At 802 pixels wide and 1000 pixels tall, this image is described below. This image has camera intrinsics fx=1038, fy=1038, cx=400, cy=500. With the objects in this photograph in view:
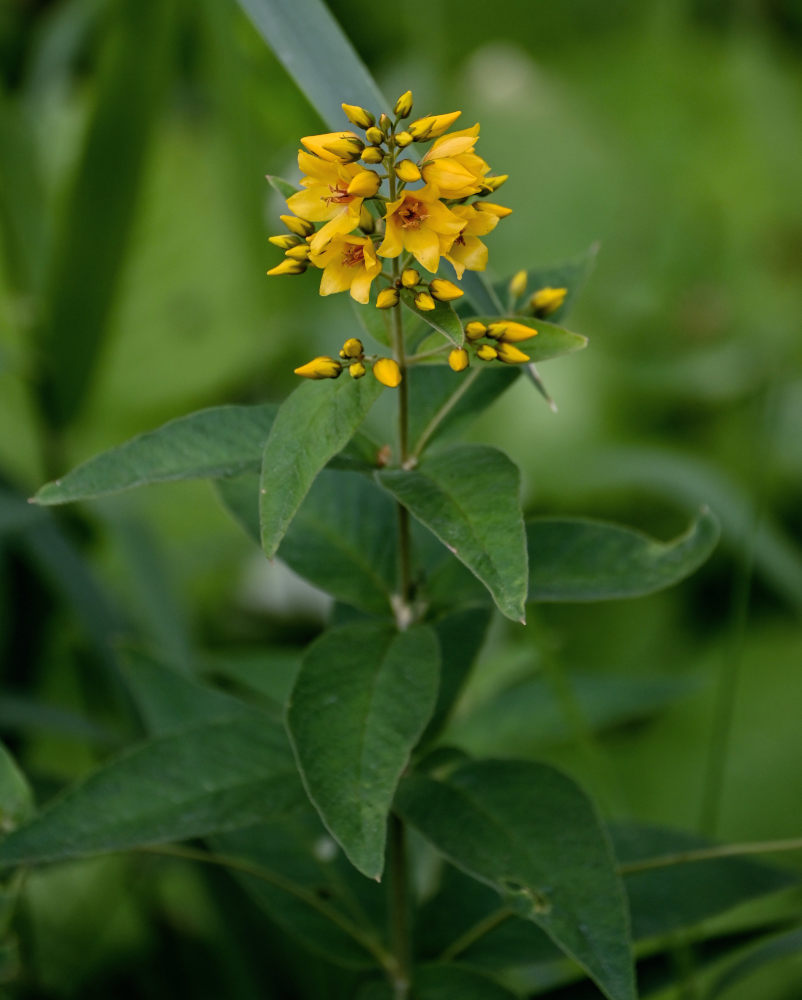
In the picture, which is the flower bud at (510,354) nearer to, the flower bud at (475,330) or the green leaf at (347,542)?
the flower bud at (475,330)

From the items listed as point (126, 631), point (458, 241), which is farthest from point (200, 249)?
point (458, 241)

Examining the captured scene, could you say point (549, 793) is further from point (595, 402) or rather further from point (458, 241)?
point (595, 402)

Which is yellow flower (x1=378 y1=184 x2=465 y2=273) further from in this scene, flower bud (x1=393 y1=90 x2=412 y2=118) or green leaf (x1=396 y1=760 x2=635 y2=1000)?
green leaf (x1=396 y1=760 x2=635 y2=1000)

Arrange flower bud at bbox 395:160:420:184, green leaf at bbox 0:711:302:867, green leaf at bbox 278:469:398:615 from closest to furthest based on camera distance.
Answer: flower bud at bbox 395:160:420:184, green leaf at bbox 0:711:302:867, green leaf at bbox 278:469:398:615

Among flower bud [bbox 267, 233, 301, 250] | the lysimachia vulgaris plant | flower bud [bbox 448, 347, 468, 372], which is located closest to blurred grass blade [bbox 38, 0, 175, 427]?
the lysimachia vulgaris plant

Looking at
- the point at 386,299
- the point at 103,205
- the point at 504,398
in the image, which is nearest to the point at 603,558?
the point at 386,299
